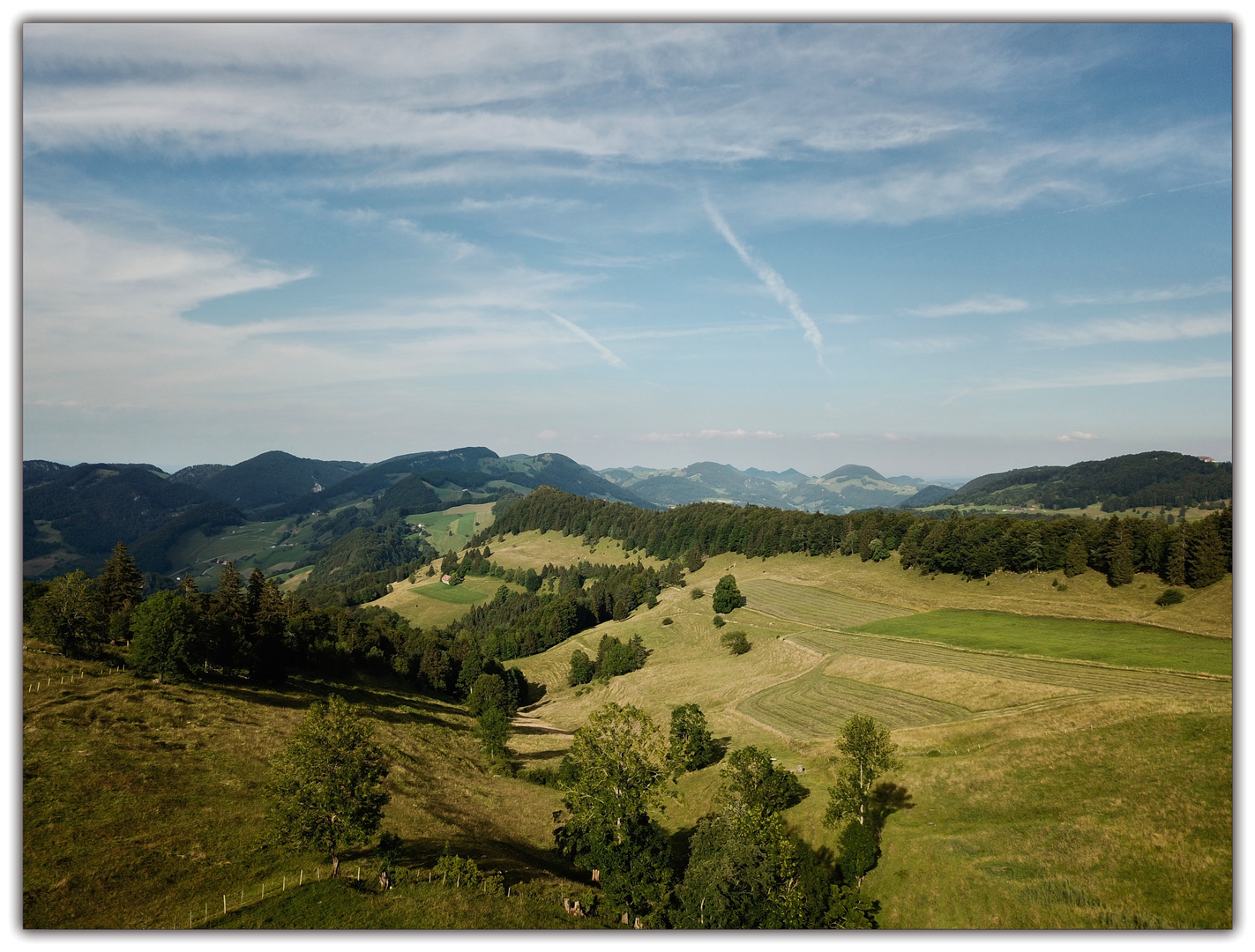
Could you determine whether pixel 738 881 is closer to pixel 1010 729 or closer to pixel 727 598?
pixel 1010 729

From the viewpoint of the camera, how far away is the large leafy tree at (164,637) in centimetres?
4541

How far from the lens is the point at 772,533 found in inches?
5039

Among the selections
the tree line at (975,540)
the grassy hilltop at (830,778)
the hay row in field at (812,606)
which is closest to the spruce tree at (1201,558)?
the tree line at (975,540)

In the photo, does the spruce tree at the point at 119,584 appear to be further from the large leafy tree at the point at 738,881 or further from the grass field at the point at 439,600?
the grass field at the point at 439,600

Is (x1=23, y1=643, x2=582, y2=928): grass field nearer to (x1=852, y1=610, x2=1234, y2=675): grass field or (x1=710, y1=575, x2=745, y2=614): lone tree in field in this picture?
(x1=852, y1=610, x2=1234, y2=675): grass field

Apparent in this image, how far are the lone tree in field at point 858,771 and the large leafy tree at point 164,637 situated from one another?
54.7 meters

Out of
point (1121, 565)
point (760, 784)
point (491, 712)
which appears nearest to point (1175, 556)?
point (1121, 565)

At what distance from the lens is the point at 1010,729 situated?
121 ft

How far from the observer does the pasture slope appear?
1877 cm

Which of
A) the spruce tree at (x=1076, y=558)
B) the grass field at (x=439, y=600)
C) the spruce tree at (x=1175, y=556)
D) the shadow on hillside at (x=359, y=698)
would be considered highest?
the spruce tree at (x=1175, y=556)

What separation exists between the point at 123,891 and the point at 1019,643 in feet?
228

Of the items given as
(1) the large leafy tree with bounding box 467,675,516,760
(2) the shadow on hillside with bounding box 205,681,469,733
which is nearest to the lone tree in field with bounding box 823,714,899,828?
(1) the large leafy tree with bounding box 467,675,516,760

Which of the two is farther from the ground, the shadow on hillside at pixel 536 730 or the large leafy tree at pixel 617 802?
the large leafy tree at pixel 617 802

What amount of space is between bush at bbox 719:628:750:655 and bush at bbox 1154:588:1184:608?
4694 centimetres
